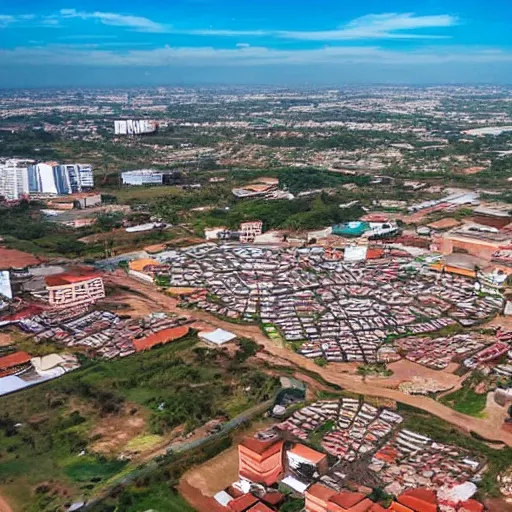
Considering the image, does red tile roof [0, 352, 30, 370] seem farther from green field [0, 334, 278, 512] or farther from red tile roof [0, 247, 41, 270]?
red tile roof [0, 247, 41, 270]

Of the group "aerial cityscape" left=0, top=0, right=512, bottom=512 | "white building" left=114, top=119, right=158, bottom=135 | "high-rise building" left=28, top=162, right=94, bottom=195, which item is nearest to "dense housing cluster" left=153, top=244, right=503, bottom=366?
"aerial cityscape" left=0, top=0, right=512, bottom=512

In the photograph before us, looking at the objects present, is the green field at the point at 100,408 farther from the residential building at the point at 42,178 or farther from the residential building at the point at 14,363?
the residential building at the point at 42,178

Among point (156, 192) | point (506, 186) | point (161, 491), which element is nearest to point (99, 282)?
point (161, 491)

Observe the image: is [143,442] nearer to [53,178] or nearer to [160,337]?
[160,337]

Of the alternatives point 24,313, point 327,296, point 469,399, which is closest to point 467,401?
point 469,399

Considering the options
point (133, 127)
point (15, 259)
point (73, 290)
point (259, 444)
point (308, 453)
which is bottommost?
point (15, 259)

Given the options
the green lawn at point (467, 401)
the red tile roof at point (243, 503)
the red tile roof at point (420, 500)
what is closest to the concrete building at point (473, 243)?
the green lawn at point (467, 401)
